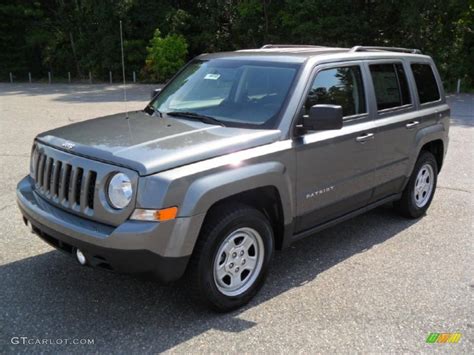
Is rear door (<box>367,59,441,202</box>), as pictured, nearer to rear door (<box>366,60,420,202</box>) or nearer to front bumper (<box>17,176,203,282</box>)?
rear door (<box>366,60,420,202</box>)

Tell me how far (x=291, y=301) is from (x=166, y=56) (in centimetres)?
2605

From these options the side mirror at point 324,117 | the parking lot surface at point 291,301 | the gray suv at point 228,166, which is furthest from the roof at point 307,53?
the parking lot surface at point 291,301

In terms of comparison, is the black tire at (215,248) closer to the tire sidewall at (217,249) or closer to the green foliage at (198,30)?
the tire sidewall at (217,249)

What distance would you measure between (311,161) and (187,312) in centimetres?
151

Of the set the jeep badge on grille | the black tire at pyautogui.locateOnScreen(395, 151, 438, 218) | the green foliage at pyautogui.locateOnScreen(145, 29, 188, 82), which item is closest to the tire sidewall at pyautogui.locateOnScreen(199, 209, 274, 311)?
the jeep badge on grille

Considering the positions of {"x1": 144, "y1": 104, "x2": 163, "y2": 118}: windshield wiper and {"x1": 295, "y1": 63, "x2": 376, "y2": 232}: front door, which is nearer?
{"x1": 295, "y1": 63, "x2": 376, "y2": 232}: front door

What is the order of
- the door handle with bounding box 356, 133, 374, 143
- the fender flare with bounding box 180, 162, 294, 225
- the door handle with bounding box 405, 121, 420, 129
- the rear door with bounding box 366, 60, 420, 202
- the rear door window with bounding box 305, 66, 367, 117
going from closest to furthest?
1. the fender flare with bounding box 180, 162, 294, 225
2. the rear door window with bounding box 305, 66, 367, 117
3. the door handle with bounding box 356, 133, 374, 143
4. the rear door with bounding box 366, 60, 420, 202
5. the door handle with bounding box 405, 121, 420, 129

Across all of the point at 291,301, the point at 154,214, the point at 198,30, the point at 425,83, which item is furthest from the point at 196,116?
the point at 198,30

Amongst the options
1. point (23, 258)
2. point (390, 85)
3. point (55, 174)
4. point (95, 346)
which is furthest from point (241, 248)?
point (390, 85)

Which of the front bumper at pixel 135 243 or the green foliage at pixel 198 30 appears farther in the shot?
the green foliage at pixel 198 30

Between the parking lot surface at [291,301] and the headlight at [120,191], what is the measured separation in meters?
0.89

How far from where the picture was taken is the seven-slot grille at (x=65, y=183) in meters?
3.22

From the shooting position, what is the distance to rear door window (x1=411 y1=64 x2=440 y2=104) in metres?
5.43

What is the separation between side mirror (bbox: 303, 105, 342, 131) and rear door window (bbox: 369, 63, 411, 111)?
1194 mm
